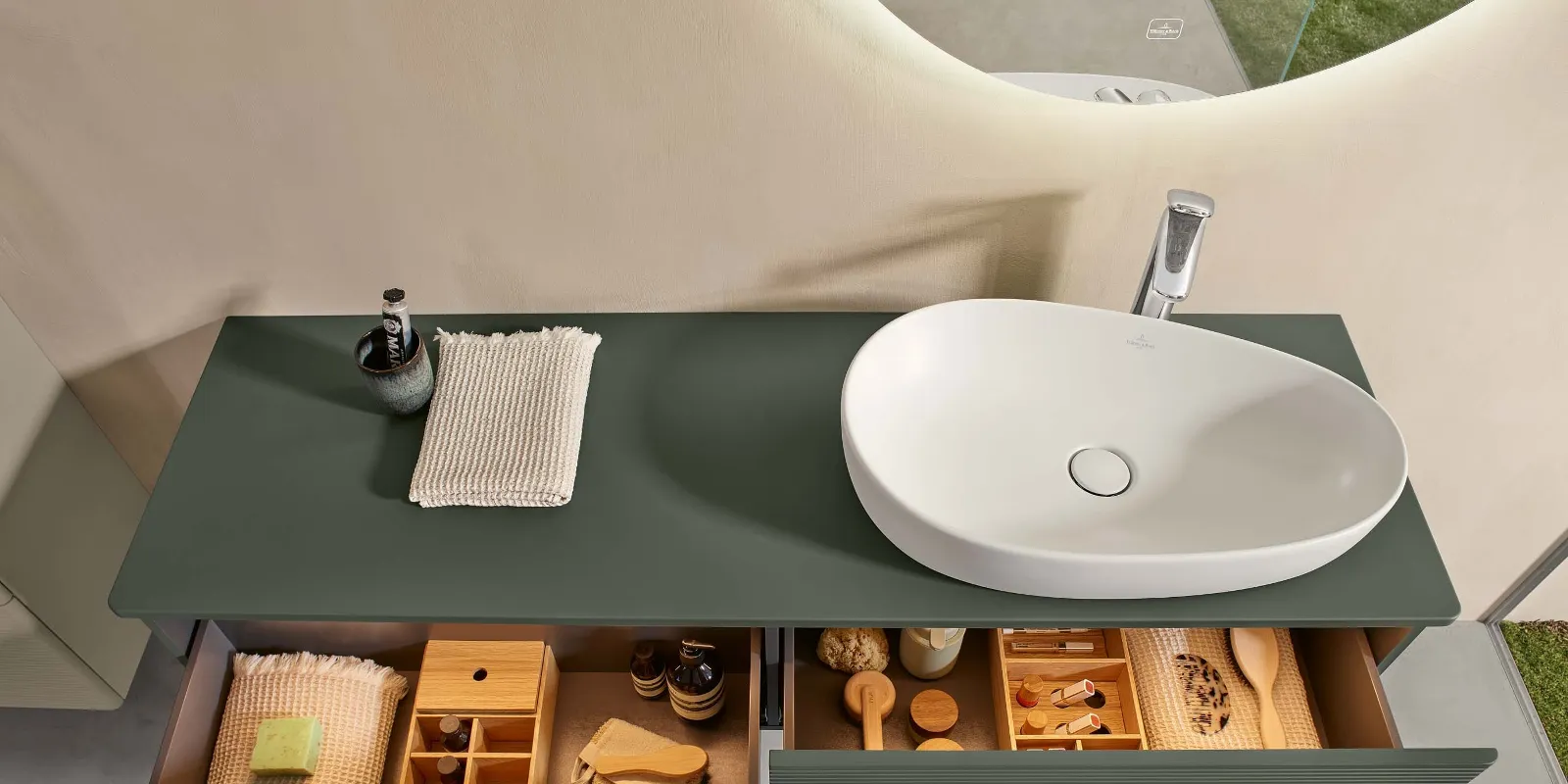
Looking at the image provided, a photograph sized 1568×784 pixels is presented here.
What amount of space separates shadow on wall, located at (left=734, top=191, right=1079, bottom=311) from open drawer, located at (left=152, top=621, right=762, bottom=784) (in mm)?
436

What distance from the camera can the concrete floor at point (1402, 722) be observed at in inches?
68.5

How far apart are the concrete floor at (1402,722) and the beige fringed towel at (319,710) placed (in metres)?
0.69

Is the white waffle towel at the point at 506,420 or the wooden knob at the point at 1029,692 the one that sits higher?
the white waffle towel at the point at 506,420

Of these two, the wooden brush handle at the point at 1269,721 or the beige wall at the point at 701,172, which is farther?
the wooden brush handle at the point at 1269,721

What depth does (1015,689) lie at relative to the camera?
4.24 ft

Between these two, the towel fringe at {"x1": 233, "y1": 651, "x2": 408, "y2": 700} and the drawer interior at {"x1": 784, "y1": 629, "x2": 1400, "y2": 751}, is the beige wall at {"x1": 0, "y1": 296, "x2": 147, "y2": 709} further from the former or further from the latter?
the drawer interior at {"x1": 784, "y1": 629, "x2": 1400, "y2": 751}

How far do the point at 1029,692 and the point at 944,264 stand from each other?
0.53m

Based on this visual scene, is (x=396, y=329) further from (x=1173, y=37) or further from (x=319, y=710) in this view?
(x=1173, y=37)

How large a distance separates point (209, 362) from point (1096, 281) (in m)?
1.11

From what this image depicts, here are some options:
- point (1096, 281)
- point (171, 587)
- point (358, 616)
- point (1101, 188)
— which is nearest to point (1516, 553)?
point (1096, 281)

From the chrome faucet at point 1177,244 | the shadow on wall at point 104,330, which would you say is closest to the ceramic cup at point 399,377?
the shadow on wall at point 104,330

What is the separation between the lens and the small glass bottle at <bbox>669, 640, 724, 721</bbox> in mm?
1229

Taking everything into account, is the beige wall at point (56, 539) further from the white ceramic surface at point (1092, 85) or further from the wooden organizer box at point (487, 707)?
the white ceramic surface at point (1092, 85)

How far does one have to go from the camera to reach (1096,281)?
133 cm
